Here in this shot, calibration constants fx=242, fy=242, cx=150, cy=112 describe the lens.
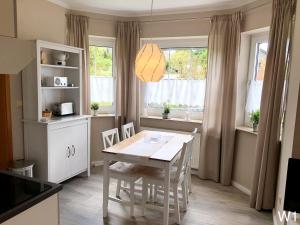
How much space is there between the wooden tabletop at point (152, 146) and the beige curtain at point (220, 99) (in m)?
0.63

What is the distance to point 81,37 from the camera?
3965mm

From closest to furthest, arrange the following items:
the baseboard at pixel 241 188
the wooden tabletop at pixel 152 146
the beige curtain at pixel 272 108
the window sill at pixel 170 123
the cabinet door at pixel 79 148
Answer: the wooden tabletop at pixel 152 146
the beige curtain at pixel 272 108
the baseboard at pixel 241 188
the cabinet door at pixel 79 148
the window sill at pixel 170 123

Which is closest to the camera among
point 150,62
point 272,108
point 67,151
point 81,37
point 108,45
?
point 150,62

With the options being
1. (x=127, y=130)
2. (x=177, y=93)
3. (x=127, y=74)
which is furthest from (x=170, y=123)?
(x=127, y=74)

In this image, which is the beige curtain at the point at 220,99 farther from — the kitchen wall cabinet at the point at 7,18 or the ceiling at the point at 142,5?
the kitchen wall cabinet at the point at 7,18

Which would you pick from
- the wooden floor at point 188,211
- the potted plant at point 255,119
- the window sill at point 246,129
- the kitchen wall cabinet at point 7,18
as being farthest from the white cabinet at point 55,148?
the potted plant at point 255,119

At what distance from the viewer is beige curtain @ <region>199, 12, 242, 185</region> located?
3.53m

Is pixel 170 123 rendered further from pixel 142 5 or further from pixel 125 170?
pixel 142 5

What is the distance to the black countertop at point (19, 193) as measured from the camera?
47.9 inches

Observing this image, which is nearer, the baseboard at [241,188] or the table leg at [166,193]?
the table leg at [166,193]

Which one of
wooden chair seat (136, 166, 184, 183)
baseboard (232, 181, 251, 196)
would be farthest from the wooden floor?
wooden chair seat (136, 166, 184, 183)

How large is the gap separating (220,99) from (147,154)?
65.6 inches

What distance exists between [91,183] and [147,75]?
1981 mm

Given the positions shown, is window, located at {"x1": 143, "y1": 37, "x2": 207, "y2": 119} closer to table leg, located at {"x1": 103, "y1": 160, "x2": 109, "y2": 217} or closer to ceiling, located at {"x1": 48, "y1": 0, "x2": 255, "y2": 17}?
ceiling, located at {"x1": 48, "y1": 0, "x2": 255, "y2": 17}
